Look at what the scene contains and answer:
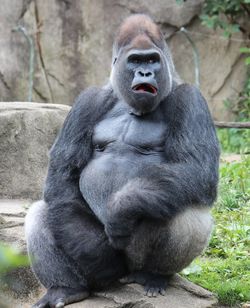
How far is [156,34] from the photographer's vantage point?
3400 millimetres

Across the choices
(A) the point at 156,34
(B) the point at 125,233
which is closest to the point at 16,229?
(B) the point at 125,233

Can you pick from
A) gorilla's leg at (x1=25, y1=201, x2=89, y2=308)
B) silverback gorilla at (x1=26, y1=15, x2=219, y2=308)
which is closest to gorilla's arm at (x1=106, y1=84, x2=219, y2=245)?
silverback gorilla at (x1=26, y1=15, x2=219, y2=308)

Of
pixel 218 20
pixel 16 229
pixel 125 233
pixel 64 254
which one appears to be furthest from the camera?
pixel 218 20

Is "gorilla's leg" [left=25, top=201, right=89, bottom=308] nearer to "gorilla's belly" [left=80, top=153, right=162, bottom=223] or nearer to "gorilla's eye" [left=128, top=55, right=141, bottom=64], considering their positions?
"gorilla's belly" [left=80, top=153, right=162, bottom=223]

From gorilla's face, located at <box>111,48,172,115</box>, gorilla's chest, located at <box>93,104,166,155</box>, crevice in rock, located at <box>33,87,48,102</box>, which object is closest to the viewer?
gorilla's face, located at <box>111,48,172,115</box>

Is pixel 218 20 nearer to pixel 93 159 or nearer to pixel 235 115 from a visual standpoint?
pixel 235 115

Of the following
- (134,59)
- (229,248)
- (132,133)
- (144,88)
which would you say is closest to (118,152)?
(132,133)

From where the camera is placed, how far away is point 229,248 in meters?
4.63

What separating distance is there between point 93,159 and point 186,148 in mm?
512

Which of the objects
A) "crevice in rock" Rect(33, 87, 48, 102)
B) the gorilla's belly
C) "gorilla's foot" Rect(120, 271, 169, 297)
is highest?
the gorilla's belly

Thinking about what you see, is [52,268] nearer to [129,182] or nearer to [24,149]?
[129,182]

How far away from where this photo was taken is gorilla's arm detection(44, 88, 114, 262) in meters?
3.33

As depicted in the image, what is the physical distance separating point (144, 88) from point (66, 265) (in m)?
1.00

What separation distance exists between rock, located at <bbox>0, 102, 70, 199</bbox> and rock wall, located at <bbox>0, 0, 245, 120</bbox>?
4.05 m
